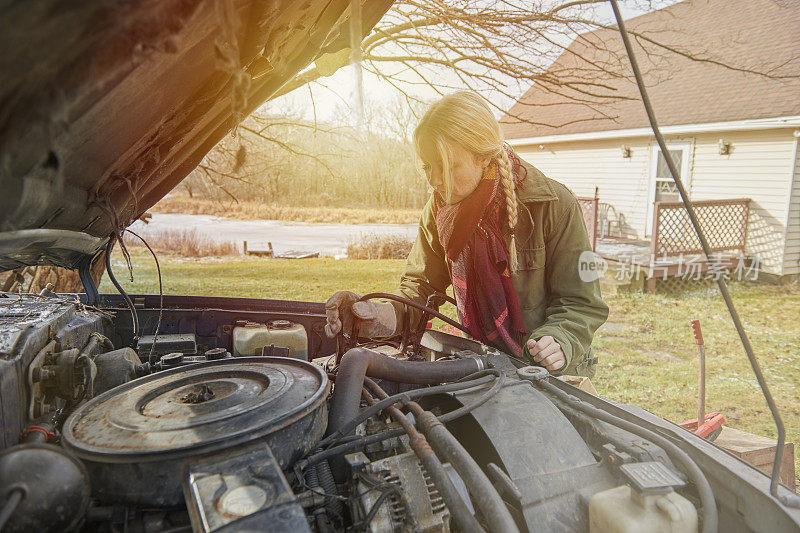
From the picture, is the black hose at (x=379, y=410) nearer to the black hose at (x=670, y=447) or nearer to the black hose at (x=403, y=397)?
the black hose at (x=403, y=397)

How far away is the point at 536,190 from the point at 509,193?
0.16m

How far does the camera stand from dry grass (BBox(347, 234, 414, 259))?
41.2 ft

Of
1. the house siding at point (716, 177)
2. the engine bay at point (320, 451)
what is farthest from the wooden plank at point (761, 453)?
the house siding at point (716, 177)

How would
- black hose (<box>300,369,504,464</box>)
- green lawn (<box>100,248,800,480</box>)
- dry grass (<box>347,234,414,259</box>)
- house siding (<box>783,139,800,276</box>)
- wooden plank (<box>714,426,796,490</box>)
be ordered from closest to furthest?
1. black hose (<box>300,369,504,464</box>)
2. wooden plank (<box>714,426,796,490</box>)
3. green lawn (<box>100,248,800,480</box>)
4. house siding (<box>783,139,800,276</box>)
5. dry grass (<box>347,234,414,259</box>)

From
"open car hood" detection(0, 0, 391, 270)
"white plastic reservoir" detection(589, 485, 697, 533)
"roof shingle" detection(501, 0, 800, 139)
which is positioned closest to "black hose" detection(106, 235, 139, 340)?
"open car hood" detection(0, 0, 391, 270)

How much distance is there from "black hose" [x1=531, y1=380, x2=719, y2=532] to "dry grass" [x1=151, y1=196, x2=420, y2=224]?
1642 cm

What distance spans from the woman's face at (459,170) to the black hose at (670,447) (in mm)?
1020

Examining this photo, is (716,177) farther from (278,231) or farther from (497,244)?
(278,231)

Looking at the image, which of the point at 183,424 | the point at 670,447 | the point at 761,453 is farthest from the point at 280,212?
the point at 670,447

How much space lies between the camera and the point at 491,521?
1.13 m

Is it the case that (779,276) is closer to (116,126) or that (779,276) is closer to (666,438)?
(666,438)

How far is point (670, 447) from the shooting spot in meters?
1.44

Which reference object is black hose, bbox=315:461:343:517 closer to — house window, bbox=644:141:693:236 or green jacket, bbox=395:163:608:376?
green jacket, bbox=395:163:608:376

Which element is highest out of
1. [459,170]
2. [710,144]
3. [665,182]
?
[710,144]
